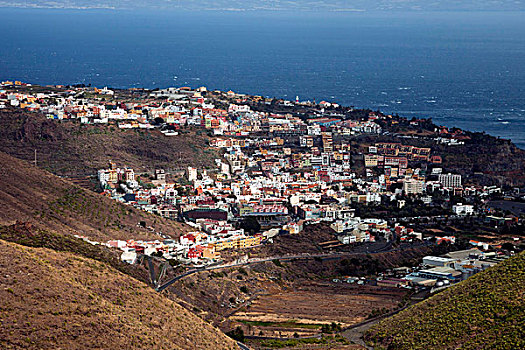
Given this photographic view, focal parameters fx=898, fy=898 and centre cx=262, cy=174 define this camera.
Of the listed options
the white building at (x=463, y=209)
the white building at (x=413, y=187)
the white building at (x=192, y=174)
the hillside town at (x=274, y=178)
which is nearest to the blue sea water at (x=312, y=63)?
the hillside town at (x=274, y=178)

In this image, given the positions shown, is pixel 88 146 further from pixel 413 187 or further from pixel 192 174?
pixel 413 187

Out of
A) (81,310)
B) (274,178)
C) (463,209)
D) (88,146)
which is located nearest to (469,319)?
(81,310)

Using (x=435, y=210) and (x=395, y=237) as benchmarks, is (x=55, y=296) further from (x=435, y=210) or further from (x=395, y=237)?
(x=435, y=210)

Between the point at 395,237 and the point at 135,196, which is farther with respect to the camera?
the point at 135,196

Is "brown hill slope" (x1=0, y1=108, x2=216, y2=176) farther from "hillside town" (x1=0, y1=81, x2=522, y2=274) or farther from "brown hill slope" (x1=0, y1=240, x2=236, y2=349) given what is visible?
"brown hill slope" (x1=0, y1=240, x2=236, y2=349)

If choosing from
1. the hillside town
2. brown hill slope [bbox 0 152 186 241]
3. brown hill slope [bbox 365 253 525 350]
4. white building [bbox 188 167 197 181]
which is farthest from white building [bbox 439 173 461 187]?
brown hill slope [bbox 365 253 525 350]

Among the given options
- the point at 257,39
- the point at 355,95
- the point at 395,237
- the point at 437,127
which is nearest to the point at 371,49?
the point at 257,39

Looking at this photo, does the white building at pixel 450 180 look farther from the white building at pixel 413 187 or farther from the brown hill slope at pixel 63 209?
the brown hill slope at pixel 63 209
